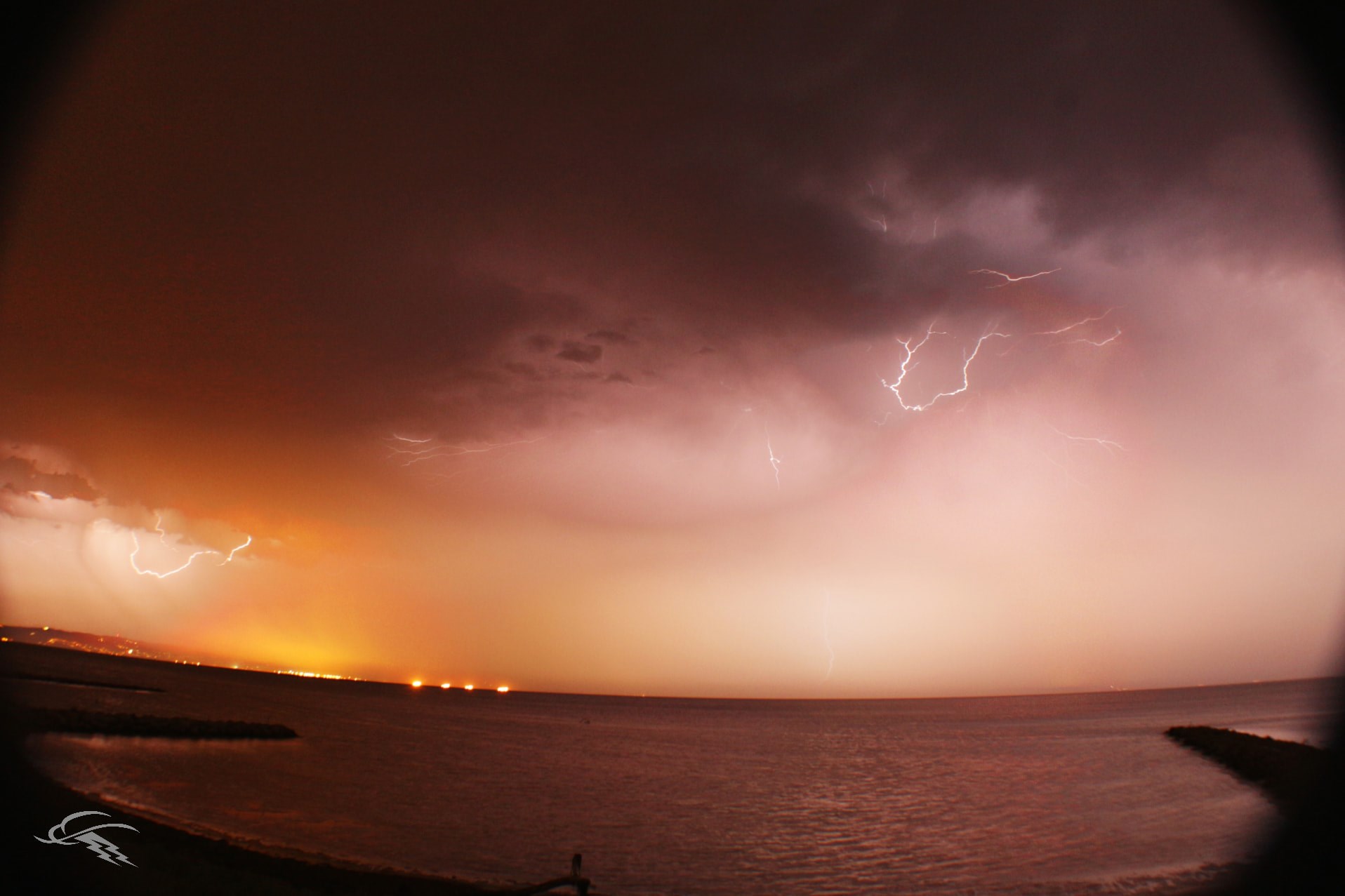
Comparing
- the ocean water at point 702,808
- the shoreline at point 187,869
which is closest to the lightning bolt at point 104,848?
the shoreline at point 187,869

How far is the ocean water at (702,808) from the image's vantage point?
Answer: 14.6 m

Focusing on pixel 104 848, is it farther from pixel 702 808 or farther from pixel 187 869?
pixel 702 808

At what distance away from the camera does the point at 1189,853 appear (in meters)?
15.9

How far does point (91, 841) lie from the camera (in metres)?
12.5

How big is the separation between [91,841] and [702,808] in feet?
56.3


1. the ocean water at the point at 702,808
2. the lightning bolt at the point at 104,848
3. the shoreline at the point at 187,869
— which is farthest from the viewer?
the ocean water at the point at 702,808

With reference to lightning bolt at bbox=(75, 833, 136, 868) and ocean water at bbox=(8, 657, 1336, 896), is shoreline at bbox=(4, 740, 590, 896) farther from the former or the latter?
ocean water at bbox=(8, 657, 1336, 896)

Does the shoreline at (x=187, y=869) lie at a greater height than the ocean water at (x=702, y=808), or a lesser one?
greater

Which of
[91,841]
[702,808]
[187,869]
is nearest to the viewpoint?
[187,869]

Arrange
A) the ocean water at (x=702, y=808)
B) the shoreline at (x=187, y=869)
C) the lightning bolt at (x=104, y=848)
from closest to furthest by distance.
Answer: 1. the shoreline at (x=187, y=869)
2. the lightning bolt at (x=104, y=848)
3. the ocean water at (x=702, y=808)

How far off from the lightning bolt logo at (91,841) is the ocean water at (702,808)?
2.16m

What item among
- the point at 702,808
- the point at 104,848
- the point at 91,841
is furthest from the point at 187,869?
the point at 702,808

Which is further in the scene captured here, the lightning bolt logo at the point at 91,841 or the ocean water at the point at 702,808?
the ocean water at the point at 702,808

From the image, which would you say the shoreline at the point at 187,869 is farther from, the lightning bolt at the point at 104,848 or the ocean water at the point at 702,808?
the ocean water at the point at 702,808
